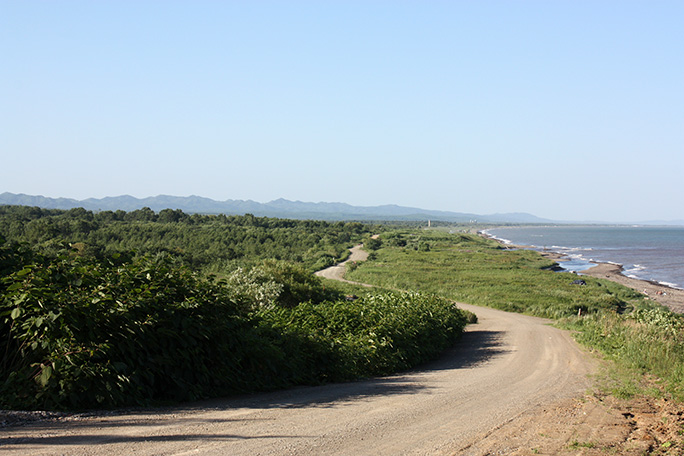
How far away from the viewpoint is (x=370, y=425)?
23.7ft

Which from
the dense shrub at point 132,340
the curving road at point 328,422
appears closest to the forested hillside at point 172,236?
the curving road at point 328,422

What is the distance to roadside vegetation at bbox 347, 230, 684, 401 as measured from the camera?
1293cm

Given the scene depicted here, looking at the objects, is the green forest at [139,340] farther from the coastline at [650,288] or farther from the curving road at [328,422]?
the coastline at [650,288]

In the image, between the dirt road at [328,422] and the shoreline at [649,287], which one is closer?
the dirt road at [328,422]

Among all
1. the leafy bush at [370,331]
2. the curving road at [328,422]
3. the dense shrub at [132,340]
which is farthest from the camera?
the leafy bush at [370,331]

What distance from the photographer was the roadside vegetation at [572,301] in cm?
1293

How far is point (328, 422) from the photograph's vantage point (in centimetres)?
712

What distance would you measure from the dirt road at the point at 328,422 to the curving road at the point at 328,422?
13 millimetres

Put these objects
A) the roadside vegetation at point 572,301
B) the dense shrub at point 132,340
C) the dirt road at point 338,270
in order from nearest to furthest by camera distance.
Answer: the dense shrub at point 132,340 < the roadside vegetation at point 572,301 < the dirt road at point 338,270

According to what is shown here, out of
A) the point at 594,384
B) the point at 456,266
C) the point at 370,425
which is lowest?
the point at 456,266

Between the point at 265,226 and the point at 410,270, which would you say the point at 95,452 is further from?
the point at 265,226

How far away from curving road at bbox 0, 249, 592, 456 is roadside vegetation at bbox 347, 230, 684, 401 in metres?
1.89

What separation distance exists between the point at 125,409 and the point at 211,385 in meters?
1.65

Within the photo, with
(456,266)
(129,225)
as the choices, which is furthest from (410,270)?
(129,225)
